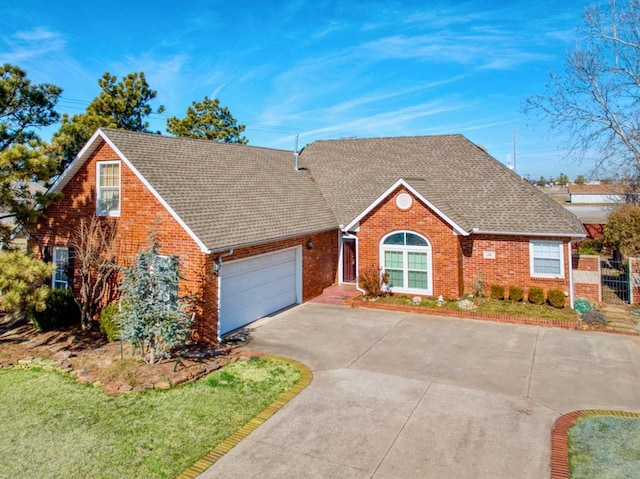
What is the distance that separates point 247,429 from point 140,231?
794 centimetres

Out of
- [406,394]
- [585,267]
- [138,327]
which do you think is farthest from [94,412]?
[585,267]

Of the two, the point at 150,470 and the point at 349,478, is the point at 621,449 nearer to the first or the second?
the point at 349,478

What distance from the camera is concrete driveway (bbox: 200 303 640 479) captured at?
6.59 m

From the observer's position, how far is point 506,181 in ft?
62.1

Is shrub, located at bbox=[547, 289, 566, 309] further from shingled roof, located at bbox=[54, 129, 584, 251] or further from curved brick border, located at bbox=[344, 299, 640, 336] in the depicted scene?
shingled roof, located at bbox=[54, 129, 584, 251]

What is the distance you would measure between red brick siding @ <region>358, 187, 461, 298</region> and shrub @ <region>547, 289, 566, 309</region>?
10.5 feet


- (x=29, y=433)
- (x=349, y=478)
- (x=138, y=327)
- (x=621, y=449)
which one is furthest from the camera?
(x=138, y=327)

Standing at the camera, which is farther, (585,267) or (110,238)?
(585,267)

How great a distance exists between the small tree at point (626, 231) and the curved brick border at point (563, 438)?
13495 millimetres

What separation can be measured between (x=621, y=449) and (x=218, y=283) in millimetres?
9705

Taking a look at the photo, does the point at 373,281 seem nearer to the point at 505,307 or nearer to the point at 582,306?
the point at 505,307

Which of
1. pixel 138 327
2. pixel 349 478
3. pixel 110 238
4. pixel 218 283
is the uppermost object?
pixel 110 238

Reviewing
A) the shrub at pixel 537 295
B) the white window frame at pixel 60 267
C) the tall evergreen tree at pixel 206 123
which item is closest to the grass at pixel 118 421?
the white window frame at pixel 60 267

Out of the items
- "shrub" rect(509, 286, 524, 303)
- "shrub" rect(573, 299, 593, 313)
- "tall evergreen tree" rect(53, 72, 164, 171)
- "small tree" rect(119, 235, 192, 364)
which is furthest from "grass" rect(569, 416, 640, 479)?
"tall evergreen tree" rect(53, 72, 164, 171)
